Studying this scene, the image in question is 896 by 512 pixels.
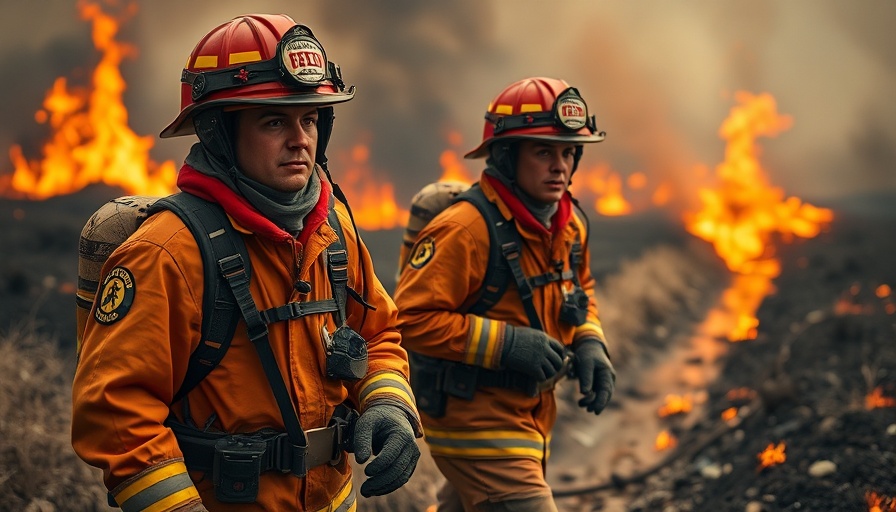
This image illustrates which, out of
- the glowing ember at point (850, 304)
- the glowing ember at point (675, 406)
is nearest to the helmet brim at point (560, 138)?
the glowing ember at point (675, 406)

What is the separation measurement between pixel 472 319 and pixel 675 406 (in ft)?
17.2

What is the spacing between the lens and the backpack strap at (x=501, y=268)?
426 centimetres

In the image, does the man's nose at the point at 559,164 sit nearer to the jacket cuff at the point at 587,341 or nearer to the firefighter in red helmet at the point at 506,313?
the firefighter in red helmet at the point at 506,313

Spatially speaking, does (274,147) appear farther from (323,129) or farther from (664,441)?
(664,441)

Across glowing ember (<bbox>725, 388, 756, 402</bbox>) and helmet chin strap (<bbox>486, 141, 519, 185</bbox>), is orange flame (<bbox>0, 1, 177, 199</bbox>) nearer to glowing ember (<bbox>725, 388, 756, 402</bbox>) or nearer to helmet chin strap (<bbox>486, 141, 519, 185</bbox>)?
glowing ember (<bbox>725, 388, 756, 402</bbox>)

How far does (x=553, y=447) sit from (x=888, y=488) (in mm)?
3086

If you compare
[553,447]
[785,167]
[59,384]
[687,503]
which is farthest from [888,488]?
[785,167]

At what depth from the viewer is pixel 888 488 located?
504 centimetres

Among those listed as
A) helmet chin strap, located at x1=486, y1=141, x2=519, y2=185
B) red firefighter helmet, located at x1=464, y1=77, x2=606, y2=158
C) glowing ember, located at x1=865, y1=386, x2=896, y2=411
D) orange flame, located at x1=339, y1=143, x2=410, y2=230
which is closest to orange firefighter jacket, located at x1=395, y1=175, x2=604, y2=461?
helmet chin strap, located at x1=486, y1=141, x2=519, y2=185

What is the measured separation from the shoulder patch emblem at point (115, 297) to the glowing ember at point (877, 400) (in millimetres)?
5500

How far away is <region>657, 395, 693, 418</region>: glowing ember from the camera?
8.71m

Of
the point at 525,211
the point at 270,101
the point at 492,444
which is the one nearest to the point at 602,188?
the point at 525,211

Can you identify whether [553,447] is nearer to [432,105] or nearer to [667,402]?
[667,402]

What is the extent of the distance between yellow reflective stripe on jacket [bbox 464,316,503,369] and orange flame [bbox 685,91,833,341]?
10.7m
